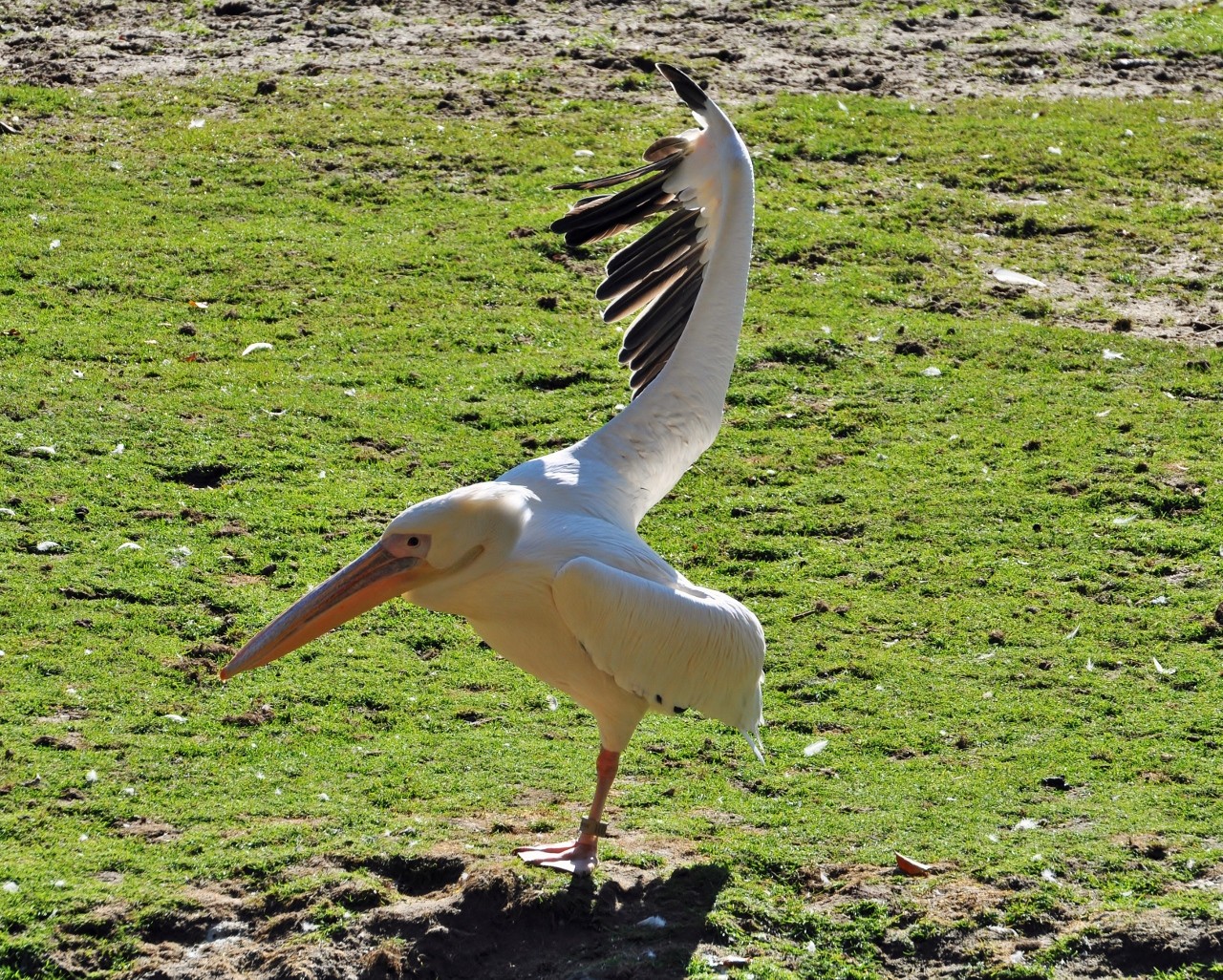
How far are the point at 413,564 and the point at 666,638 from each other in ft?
2.64

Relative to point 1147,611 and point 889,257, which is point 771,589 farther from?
point 889,257

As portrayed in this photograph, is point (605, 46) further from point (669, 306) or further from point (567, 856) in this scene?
point (567, 856)

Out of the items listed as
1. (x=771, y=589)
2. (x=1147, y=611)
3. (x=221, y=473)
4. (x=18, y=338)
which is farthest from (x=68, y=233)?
(x=1147, y=611)

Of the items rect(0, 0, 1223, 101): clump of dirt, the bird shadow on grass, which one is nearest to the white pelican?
the bird shadow on grass

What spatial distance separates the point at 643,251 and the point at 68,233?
4764 millimetres

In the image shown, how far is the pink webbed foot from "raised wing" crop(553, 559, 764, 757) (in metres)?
0.49

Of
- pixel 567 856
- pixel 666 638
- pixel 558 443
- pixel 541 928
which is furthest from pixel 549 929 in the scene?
pixel 558 443

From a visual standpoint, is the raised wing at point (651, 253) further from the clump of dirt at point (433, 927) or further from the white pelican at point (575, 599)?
the clump of dirt at point (433, 927)

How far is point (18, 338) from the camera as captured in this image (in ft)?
26.5

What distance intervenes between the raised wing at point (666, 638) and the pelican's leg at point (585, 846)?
0.84 ft

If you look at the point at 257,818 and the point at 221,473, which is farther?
the point at 221,473

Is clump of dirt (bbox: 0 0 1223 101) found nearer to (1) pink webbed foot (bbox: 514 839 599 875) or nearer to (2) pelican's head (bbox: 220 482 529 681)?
(2) pelican's head (bbox: 220 482 529 681)

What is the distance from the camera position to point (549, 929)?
438 cm

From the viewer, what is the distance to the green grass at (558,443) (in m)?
4.84
